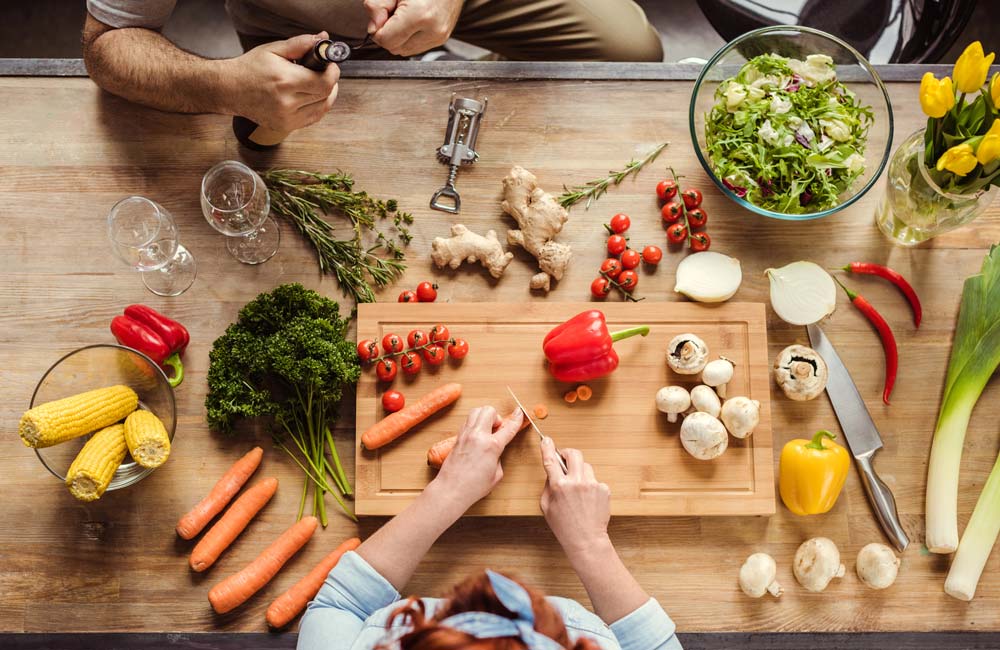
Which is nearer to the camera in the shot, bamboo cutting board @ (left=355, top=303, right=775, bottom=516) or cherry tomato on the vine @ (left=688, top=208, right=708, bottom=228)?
bamboo cutting board @ (left=355, top=303, right=775, bottom=516)

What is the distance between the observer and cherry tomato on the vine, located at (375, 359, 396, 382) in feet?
6.41

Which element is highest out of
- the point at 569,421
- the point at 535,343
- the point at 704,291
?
the point at 704,291

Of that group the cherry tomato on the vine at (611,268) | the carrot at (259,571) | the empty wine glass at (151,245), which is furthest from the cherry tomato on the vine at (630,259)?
the empty wine glass at (151,245)

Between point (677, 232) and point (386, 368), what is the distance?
0.90 metres

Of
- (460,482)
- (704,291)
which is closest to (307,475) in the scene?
(460,482)

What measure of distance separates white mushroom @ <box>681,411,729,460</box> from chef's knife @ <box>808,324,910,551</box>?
374 mm

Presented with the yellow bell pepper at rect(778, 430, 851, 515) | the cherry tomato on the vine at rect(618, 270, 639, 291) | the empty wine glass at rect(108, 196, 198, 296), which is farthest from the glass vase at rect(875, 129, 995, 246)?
the empty wine glass at rect(108, 196, 198, 296)

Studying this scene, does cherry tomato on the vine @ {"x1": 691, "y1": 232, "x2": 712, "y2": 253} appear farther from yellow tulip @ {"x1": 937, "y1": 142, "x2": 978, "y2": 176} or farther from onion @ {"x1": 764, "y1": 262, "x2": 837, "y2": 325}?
yellow tulip @ {"x1": 937, "y1": 142, "x2": 978, "y2": 176}

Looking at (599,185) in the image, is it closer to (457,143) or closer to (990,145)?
(457,143)

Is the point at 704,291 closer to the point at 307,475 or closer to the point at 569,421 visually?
the point at 569,421

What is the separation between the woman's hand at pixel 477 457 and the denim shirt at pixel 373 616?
0.27m

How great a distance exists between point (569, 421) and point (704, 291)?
519 millimetres

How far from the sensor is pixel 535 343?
199 centimetres

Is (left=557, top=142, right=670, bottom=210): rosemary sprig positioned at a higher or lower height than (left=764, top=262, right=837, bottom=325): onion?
higher
